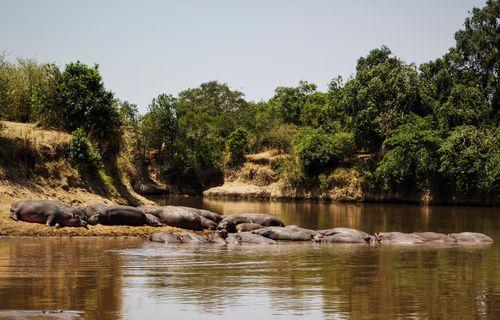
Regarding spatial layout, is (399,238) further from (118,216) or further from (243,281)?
(243,281)

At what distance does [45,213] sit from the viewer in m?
26.4

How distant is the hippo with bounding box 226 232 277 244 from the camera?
87.6ft

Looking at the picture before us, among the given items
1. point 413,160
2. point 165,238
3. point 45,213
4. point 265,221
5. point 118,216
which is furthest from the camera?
point 413,160

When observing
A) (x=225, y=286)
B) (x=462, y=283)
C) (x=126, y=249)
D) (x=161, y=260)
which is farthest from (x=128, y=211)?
(x=462, y=283)

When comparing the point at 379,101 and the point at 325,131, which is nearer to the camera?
the point at 379,101

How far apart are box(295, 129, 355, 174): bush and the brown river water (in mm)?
36984

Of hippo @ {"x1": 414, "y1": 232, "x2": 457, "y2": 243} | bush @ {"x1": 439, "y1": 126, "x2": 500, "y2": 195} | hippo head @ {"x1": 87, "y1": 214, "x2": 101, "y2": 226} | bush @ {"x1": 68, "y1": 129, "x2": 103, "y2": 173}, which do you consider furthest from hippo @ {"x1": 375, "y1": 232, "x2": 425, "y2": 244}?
bush @ {"x1": 439, "y1": 126, "x2": 500, "y2": 195}

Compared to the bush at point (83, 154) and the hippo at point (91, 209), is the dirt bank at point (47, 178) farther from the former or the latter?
the hippo at point (91, 209)

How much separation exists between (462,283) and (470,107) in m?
44.6

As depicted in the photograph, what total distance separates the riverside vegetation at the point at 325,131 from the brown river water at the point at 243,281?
13372 mm

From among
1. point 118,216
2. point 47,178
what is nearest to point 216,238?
point 118,216

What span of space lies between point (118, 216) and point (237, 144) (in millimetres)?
42770

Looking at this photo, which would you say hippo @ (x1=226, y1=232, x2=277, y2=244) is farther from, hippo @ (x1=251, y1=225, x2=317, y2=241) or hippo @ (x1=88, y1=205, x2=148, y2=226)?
hippo @ (x1=88, y1=205, x2=148, y2=226)

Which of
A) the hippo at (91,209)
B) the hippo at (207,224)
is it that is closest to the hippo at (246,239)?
the hippo at (207,224)
